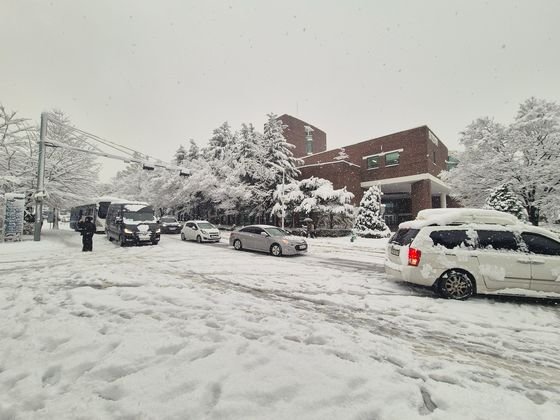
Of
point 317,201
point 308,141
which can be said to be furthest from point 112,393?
point 308,141

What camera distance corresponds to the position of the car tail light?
620 cm

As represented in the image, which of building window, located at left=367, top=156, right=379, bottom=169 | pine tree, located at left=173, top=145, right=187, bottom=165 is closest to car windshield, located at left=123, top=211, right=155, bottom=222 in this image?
building window, located at left=367, top=156, right=379, bottom=169

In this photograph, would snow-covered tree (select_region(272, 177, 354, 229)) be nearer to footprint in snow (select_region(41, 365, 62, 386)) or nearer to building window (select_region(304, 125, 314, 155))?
footprint in snow (select_region(41, 365, 62, 386))

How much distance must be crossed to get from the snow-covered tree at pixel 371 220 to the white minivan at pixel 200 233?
Answer: 12.7 metres

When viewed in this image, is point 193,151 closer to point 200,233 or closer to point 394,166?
point 200,233

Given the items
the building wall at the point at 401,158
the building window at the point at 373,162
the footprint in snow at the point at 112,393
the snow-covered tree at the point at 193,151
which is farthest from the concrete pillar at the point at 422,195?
the footprint in snow at the point at 112,393

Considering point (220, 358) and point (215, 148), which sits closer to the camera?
point (220, 358)

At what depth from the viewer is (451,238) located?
20.5 ft

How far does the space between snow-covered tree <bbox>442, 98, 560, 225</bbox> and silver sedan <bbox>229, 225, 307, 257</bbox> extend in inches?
605

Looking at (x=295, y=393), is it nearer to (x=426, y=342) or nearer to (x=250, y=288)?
(x=426, y=342)

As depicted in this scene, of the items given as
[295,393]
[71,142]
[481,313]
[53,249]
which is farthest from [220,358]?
[71,142]

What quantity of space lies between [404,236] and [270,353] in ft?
16.3

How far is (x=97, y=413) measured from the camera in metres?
2.32

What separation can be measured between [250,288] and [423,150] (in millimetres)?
29912
